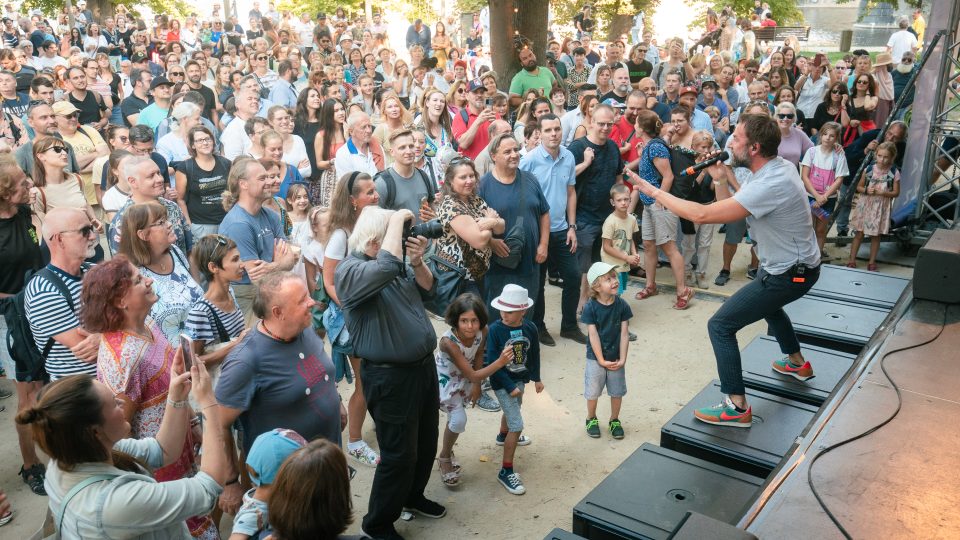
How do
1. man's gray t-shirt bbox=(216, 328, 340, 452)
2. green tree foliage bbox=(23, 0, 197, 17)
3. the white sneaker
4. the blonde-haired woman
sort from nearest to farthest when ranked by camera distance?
man's gray t-shirt bbox=(216, 328, 340, 452) < the white sneaker < the blonde-haired woman < green tree foliage bbox=(23, 0, 197, 17)

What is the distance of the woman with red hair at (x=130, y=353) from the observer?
318 cm

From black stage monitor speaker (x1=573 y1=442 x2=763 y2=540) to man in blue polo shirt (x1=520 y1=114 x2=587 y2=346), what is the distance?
2.41m

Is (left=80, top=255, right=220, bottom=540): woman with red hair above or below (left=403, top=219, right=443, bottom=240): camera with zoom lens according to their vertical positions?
below

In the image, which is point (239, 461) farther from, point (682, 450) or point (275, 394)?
point (682, 450)

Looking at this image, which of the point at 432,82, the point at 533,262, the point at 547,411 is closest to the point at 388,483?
the point at 547,411

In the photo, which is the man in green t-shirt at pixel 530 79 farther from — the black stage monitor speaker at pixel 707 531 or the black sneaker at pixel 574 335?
the black stage monitor speaker at pixel 707 531

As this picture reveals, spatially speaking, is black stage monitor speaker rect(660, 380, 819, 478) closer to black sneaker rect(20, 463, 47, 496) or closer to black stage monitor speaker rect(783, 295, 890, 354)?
black stage monitor speaker rect(783, 295, 890, 354)

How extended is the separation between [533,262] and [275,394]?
2.87 metres

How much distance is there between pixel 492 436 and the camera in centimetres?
520

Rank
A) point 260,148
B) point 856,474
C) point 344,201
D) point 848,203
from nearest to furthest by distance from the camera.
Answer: point 856,474
point 344,201
point 260,148
point 848,203

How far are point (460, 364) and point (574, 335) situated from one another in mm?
2604

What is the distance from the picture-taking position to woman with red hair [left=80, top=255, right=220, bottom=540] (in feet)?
10.4

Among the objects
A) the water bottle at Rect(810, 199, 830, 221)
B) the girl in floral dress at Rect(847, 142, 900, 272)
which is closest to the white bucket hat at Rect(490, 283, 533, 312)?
the water bottle at Rect(810, 199, 830, 221)

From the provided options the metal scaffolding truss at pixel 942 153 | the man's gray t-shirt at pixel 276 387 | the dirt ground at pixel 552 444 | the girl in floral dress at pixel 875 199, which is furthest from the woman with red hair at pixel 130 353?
the metal scaffolding truss at pixel 942 153
